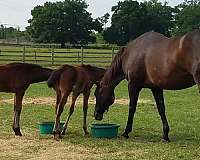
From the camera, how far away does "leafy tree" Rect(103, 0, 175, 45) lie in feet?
262

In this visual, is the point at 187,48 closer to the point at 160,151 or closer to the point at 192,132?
the point at 160,151

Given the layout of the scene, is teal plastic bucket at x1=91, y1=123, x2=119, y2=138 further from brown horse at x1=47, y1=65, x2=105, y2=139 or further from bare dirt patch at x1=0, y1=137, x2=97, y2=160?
bare dirt patch at x1=0, y1=137, x2=97, y2=160

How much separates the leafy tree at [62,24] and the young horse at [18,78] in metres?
64.5

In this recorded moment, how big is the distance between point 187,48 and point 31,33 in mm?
72408

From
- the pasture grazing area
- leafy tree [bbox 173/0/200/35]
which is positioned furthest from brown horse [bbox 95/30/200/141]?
leafy tree [bbox 173/0/200/35]

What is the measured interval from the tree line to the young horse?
64.5 metres

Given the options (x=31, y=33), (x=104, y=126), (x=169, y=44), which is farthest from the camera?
(x=31, y=33)

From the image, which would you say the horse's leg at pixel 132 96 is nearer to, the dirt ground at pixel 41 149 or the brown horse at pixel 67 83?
the brown horse at pixel 67 83

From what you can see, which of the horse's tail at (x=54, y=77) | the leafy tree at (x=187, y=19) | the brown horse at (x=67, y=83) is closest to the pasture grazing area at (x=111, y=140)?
the brown horse at (x=67, y=83)

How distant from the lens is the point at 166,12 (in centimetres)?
10069

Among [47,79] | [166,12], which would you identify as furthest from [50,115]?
[166,12]

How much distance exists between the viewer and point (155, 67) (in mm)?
8398

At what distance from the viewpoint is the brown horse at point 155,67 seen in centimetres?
781

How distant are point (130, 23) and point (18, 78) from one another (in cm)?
7221
